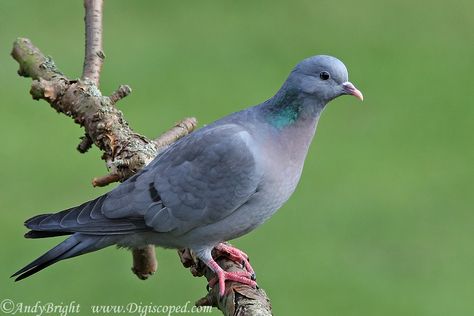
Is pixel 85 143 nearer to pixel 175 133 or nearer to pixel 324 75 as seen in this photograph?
pixel 175 133

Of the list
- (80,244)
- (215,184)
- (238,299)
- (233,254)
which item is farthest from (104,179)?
(238,299)

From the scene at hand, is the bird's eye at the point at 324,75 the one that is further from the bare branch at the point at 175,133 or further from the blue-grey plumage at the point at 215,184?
the bare branch at the point at 175,133

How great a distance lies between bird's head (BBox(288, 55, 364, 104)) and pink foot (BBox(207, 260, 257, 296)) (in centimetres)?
64

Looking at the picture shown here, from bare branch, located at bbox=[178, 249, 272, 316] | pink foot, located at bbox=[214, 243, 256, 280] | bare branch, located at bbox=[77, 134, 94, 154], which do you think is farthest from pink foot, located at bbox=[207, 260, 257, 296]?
bare branch, located at bbox=[77, 134, 94, 154]

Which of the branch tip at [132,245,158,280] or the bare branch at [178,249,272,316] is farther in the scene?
the branch tip at [132,245,158,280]

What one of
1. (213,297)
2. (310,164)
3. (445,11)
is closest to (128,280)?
(310,164)

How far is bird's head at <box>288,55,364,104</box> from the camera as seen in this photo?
12.4ft

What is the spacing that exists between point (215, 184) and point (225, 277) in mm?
360

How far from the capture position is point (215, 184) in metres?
3.90

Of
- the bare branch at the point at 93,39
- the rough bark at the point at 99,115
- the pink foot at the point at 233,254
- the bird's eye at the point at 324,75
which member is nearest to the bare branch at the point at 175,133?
the rough bark at the point at 99,115

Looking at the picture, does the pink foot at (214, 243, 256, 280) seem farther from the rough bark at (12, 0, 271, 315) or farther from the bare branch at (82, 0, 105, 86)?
the bare branch at (82, 0, 105, 86)

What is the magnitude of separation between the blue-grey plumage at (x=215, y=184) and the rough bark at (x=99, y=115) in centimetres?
10

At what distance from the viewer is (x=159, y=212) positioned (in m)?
3.93

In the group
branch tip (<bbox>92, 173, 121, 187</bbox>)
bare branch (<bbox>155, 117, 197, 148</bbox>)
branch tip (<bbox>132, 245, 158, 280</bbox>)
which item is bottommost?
branch tip (<bbox>132, 245, 158, 280</bbox>)
